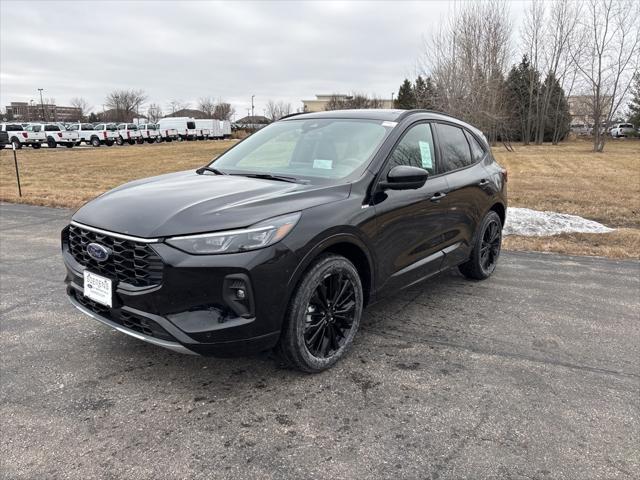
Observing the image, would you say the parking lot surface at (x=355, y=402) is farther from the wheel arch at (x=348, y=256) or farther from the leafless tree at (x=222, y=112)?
the leafless tree at (x=222, y=112)

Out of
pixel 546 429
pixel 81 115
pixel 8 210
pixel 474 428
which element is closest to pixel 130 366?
pixel 474 428

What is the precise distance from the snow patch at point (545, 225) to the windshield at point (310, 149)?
4487 millimetres

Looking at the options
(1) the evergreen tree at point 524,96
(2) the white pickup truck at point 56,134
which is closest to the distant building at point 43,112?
(2) the white pickup truck at point 56,134

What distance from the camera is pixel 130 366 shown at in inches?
128

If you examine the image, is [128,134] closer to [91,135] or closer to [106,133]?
[106,133]

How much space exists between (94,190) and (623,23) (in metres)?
33.3

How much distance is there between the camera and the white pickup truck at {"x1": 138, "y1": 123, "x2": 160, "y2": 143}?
45625 millimetres

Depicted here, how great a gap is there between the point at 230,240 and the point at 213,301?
0.34 meters

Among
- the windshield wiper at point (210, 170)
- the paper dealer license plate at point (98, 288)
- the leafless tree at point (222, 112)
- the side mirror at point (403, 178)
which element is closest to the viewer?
the paper dealer license plate at point (98, 288)

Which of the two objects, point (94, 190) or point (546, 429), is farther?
point (94, 190)

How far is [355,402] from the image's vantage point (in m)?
2.89

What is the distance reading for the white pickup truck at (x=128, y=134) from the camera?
42.5 metres

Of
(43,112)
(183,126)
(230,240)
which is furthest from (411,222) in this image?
(43,112)

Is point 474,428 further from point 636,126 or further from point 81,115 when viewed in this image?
point 81,115
